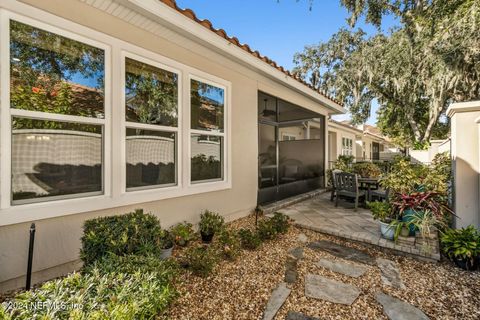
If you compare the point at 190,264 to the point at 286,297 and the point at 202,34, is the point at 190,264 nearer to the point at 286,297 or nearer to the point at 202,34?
the point at 286,297

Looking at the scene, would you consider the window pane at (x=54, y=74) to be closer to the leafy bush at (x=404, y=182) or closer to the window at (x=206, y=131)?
the window at (x=206, y=131)

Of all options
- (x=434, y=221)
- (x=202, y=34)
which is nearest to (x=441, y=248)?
(x=434, y=221)

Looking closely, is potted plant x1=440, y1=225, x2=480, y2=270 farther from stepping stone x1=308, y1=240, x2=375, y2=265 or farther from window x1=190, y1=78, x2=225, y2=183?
window x1=190, y1=78, x2=225, y2=183

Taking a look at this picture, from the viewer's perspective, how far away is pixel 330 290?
249 centimetres

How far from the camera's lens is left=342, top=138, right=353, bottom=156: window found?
14144 millimetres

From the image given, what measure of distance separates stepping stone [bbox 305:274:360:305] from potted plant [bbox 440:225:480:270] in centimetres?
164

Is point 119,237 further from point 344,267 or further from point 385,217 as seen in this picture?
point 385,217

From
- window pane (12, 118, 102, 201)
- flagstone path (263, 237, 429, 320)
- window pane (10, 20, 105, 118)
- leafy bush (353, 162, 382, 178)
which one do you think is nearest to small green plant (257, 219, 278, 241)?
flagstone path (263, 237, 429, 320)

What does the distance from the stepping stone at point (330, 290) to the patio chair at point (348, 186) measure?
10.9ft

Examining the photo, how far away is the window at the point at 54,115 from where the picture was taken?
235cm

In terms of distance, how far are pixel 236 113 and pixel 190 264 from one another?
3115 mm

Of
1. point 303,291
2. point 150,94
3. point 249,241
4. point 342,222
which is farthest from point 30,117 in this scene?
point 342,222

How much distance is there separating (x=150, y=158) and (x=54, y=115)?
4.10 ft

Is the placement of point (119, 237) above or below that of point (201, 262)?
above
